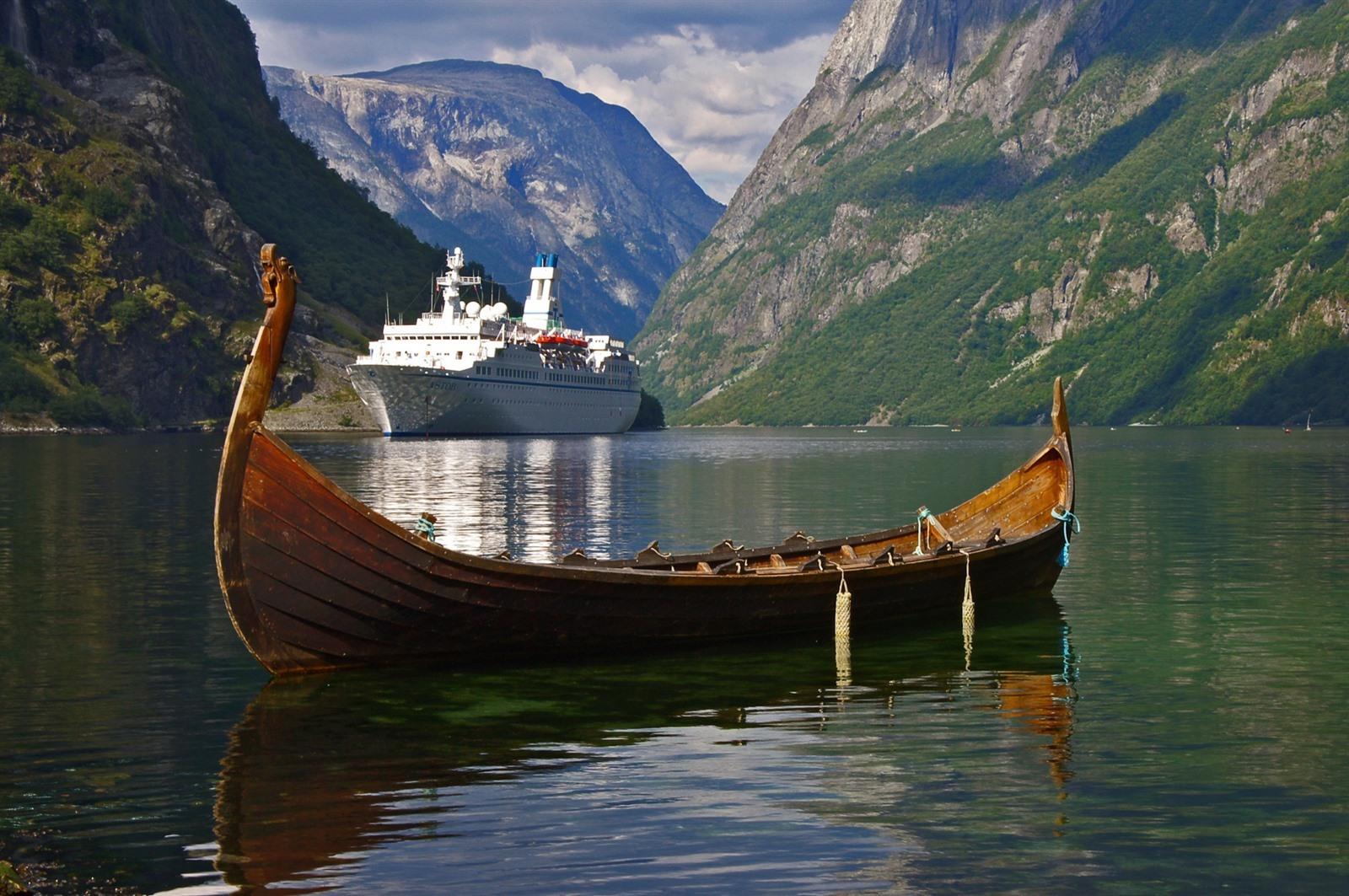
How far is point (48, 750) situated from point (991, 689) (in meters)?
15.2

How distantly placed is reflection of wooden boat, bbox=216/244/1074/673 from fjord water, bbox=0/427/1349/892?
657mm

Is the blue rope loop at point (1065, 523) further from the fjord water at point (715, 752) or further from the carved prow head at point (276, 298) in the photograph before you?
the carved prow head at point (276, 298)

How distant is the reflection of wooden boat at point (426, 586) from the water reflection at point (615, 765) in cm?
67

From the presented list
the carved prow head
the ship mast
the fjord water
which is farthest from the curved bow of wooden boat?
the ship mast

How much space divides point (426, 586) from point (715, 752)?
6.80 meters

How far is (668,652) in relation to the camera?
2917 centimetres

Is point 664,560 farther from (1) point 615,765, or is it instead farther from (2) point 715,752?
(1) point 615,765

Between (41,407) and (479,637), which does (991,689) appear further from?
(41,407)

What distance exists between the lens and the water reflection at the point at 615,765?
644 inches

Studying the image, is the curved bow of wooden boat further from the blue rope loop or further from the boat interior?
the blue rope loop

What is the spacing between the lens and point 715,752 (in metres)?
21.2

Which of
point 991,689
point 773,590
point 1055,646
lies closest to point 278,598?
point 773,590

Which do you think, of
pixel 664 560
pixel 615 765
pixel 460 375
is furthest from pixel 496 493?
pixel 460 375

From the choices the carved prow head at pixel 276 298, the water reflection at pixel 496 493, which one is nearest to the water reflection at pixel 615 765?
the carved prow head at pixel 276 298
